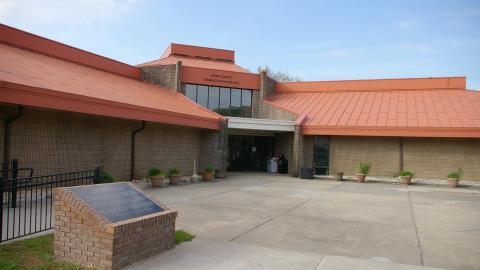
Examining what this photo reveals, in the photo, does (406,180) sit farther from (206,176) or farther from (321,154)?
(206,176)

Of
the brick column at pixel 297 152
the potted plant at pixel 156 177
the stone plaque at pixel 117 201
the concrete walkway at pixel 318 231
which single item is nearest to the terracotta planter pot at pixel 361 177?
the brick column at pixel 297 152

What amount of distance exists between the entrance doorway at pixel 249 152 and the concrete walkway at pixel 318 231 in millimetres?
13497

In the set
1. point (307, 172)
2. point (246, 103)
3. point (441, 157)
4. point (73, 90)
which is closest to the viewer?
point (73, 90)

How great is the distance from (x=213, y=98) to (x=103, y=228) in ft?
75.3

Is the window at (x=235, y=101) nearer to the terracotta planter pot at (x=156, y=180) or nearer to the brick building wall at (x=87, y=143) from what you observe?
the brick building wall at (x=87, y=143)

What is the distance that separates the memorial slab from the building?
6221mm

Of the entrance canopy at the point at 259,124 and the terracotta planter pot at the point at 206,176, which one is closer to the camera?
the terracotta planter pot at the point at 206,176

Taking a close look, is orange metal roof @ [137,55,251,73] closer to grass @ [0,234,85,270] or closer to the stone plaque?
the stone plaque

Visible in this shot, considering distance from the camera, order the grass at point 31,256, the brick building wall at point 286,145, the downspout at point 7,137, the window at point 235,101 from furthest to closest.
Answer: the window at point 235,101 → the brick building wall at point 286,145 → the downspout at point 7,137 → the grass at point 31,256

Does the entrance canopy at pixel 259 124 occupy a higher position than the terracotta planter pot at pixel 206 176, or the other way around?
the entrance canopy at pixel 259 124

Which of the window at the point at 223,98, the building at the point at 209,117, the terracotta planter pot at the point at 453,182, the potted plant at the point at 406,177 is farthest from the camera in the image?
the window at the point at 223,98

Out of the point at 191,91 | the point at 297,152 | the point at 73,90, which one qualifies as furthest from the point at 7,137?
the point at 297,152

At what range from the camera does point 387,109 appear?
27125 mm

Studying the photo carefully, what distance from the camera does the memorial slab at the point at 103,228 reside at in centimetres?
614
